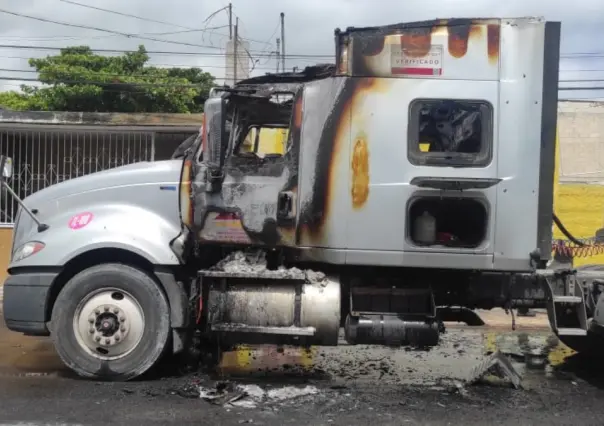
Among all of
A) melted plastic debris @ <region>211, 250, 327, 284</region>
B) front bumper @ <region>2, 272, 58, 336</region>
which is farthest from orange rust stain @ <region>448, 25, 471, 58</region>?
front bumper @ <region>2, 272, 58, 336</region>

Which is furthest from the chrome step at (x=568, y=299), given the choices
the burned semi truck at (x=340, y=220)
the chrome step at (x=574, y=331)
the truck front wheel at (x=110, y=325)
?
the truck front wheel at (x=110, y=325)

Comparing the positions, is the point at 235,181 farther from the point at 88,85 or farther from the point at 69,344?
the point at 88,85

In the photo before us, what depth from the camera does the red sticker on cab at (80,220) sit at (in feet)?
18.6

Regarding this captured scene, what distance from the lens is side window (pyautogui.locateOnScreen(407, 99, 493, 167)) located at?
531cm

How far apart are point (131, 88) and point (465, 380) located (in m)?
22.1

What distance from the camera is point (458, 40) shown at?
5332 millimetres

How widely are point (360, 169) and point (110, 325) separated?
103 inches

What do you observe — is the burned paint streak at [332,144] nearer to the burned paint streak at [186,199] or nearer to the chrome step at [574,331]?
the burned paint streak at [186,199]

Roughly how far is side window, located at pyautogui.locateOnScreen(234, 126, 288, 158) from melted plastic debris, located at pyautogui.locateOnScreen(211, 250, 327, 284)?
0.93 metres

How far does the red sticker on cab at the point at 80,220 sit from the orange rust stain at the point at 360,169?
2.47m

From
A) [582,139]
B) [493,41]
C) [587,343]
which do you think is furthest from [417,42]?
[582,139]

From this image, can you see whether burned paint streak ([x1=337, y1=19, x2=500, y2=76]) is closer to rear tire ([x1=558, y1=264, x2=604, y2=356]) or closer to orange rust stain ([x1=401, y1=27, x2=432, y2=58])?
orange rust stain ([x1=401, y1=27, x2=432, y2=58])

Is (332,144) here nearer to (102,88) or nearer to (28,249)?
(28,249)

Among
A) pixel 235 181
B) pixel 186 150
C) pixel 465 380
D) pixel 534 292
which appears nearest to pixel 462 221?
pixel 534 292
